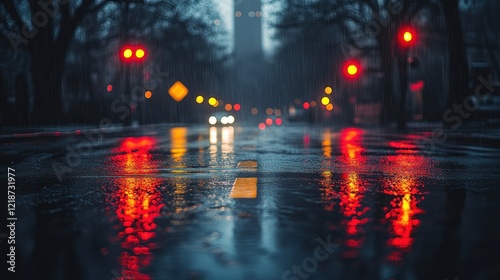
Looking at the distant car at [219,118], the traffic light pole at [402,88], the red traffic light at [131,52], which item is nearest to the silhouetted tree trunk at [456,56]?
the traffic light pole at [402,88]

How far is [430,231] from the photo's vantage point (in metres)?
5.04

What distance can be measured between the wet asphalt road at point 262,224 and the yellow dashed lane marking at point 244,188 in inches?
1.1

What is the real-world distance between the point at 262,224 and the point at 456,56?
24206 mm

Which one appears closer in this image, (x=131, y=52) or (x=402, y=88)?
(x=402, y=88)

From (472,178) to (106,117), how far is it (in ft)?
113

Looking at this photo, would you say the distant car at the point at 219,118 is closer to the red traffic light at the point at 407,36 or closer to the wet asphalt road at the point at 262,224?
the red traffic light at the point at 407,36

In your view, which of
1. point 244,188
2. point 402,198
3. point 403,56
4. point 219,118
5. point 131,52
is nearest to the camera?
point 402,198

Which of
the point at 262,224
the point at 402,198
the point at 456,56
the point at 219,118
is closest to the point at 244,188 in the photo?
the point at 402,198

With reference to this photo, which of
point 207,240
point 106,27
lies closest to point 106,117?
point 106,27

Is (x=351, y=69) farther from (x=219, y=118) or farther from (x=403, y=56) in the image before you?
(x=219, y=118)

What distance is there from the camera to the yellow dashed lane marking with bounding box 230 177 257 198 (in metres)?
7.03

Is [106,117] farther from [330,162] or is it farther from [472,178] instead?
[472,178]

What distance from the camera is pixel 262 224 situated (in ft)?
17.3

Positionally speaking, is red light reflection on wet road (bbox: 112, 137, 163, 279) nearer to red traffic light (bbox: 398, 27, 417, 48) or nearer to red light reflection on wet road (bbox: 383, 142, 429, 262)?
red light reflection on wet road (bbox: 383, 142, 429, 262)
